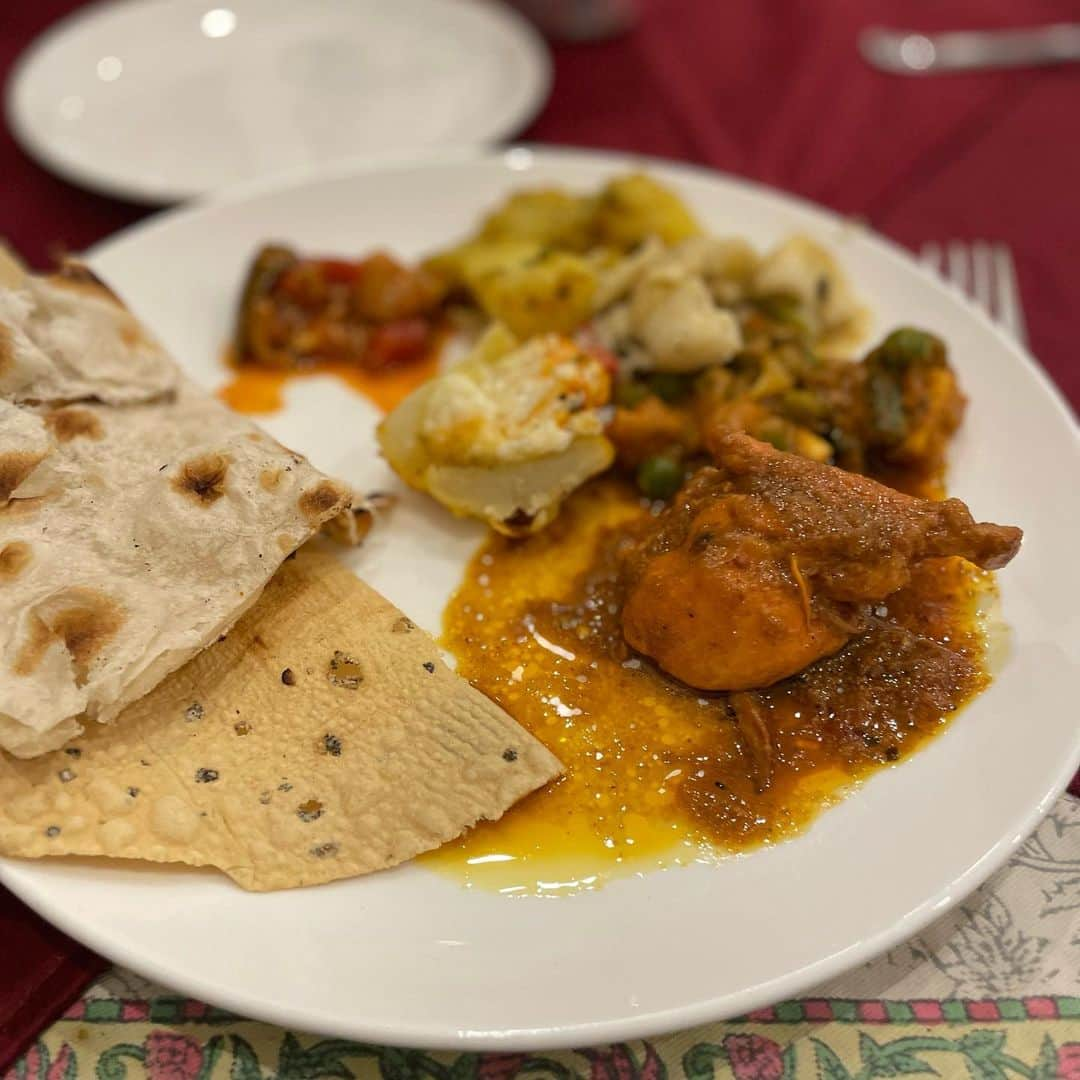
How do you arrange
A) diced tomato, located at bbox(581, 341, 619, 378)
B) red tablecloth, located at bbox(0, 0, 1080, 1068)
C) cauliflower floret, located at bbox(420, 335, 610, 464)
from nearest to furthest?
cauliflower floret, located at bbox(420, 335, 610, 464), diced tomato, located at bbox(581, 341, 619, 378), red tablecloth, located at bbox(0, 0, 1080, 1068)

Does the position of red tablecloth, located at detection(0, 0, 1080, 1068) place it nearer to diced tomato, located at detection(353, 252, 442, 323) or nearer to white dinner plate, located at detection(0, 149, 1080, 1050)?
diced tomato, located at detection(353, 252, 442, 323)

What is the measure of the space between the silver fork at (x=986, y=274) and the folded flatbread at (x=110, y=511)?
2.63 metres

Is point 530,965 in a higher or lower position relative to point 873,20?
lower

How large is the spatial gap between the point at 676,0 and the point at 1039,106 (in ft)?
6.48

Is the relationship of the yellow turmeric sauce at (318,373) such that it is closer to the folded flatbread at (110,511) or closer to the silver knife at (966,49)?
the folded flatbread at (110,511)

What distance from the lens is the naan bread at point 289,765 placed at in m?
2.28

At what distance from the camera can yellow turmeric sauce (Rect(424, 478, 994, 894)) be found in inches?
95.3

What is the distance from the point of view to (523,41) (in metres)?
4.96

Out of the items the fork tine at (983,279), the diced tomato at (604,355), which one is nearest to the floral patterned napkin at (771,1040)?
the diced tomato at (604,355)

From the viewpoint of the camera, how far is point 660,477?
10.8 feet

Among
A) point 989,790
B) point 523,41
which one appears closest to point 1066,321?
point 989,790

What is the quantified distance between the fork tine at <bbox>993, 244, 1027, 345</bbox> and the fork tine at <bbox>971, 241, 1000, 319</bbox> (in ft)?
0.08

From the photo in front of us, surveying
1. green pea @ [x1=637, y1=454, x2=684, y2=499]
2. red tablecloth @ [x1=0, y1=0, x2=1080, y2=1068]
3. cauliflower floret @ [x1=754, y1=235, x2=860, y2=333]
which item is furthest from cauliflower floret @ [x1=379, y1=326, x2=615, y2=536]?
red tablecloth @ [x1=0, y1=0, x2=1080, y2=1068]

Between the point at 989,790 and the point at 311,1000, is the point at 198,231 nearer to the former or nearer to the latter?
the point at 311,1000
